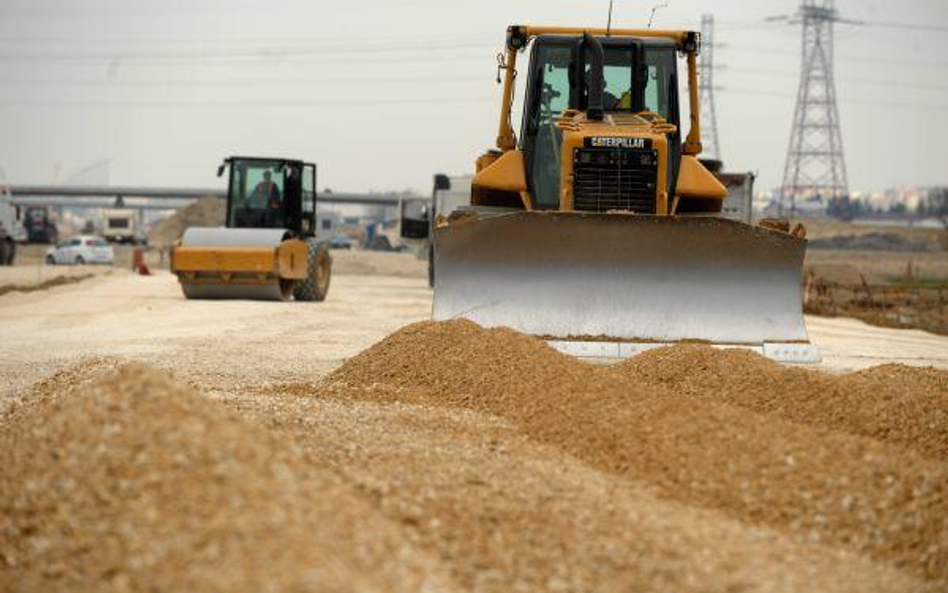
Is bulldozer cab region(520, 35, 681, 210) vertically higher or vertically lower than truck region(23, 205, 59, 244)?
higher

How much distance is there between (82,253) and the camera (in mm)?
53562

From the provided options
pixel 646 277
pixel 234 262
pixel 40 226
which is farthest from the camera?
pixel 40 226

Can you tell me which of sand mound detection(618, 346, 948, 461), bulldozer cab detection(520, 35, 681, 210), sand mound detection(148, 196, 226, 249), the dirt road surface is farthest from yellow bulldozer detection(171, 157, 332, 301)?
sand mound detection(148, 196, 226, 249)

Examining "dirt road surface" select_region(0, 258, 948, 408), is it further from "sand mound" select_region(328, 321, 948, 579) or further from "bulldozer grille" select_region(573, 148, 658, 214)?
"bulldozer grille" select_region(573, 148, 658, 214)

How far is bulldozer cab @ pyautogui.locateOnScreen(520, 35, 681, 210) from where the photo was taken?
46.1ft

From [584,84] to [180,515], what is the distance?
982 centimetres

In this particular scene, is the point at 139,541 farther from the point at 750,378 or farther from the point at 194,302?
the point at 194,302

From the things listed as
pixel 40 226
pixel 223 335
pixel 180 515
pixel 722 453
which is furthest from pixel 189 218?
pixel 180 515

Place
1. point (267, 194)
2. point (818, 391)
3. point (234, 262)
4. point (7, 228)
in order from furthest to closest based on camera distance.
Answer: point (7, 228) < point (267, 194) < point (234, 262) < point (818, 391)

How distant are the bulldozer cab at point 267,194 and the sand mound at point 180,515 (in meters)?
20.6

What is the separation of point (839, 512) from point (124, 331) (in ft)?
43.4

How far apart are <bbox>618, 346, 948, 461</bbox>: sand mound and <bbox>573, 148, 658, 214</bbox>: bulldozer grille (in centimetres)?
250

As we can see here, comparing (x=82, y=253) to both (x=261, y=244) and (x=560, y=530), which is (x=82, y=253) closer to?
(x=261, y=244)

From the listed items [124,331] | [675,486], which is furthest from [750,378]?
[124,331]
